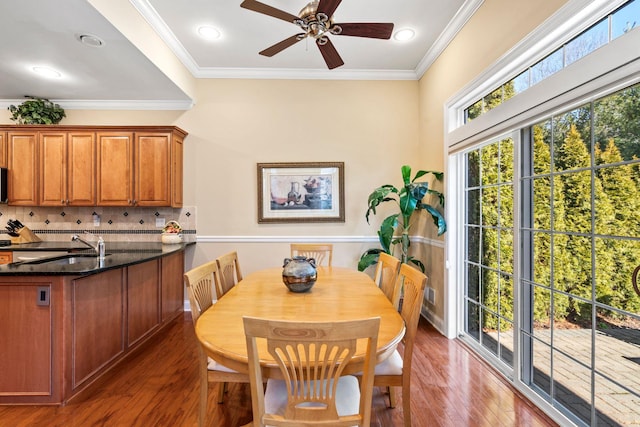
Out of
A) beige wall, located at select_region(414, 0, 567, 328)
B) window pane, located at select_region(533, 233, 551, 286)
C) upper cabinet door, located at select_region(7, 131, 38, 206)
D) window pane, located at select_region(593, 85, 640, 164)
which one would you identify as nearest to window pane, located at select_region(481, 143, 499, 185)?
beige wall, located at select_region(414, 0, 567, 328)

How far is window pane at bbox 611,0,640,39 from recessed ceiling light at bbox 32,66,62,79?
14.9ft

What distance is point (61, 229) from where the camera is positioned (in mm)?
3914

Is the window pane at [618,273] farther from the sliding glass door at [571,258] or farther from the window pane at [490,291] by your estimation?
the window pane at [490,291]

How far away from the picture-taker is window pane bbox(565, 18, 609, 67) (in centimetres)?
157

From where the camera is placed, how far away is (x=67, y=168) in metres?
3.62

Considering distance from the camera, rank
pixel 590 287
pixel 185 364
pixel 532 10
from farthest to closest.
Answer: pixel 185 364, pixel 532 10, pixel 590 287

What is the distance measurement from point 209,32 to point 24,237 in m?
3.33

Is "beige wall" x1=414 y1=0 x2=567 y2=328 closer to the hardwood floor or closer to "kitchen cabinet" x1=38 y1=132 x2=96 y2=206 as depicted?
the hardwood floor

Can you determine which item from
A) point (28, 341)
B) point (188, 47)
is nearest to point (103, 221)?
point (28, 341)

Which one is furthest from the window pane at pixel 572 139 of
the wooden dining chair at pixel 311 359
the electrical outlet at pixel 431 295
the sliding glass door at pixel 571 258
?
the electrical outlet at pixel 431 295

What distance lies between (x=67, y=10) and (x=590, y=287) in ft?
12.4

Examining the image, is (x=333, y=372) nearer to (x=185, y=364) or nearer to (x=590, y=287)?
(x=590, y=287)

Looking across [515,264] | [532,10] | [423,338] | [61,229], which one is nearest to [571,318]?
[515,264]

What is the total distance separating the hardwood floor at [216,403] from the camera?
73.9 inches
